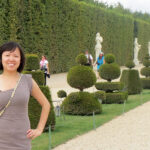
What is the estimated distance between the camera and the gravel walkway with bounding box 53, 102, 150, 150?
6.08 metres

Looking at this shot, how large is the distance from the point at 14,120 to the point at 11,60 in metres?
0.43

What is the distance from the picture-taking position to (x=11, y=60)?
269 cm

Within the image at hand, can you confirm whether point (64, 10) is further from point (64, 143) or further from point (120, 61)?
point (64, 143)

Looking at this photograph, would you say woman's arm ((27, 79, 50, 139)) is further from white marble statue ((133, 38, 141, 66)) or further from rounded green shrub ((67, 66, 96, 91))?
white marble statue ((133, 38, 141, 66))

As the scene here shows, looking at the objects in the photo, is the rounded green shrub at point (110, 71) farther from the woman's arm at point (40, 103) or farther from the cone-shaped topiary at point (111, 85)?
the woman's arm at point (40, 103)

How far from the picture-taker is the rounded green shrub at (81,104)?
9281 mm

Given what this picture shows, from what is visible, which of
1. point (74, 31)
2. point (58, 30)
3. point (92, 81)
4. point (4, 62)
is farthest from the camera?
point (74, 31)

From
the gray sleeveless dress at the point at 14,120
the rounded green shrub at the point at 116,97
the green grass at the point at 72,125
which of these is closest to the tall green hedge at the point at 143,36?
the rounded green shrub at the point at 116,97

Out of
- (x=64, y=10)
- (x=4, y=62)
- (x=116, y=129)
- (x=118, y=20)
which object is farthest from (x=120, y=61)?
(x=4, y=62)

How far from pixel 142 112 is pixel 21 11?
11.0 metres

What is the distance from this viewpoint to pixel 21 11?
19234 millimetres

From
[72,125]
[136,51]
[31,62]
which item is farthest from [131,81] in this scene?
[136,51]

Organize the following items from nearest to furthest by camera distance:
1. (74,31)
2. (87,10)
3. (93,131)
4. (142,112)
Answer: (93,131)
(142,112)
(74,31)
(87,10)

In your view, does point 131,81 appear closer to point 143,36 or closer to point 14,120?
point 14,120
